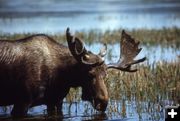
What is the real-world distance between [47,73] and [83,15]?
Answer: 199 centimetres

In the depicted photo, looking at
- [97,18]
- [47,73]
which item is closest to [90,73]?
[47,73]

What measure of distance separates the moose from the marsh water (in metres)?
0.41

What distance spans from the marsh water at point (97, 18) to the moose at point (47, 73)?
408 mm

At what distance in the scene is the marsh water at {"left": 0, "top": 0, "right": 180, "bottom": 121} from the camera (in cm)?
598

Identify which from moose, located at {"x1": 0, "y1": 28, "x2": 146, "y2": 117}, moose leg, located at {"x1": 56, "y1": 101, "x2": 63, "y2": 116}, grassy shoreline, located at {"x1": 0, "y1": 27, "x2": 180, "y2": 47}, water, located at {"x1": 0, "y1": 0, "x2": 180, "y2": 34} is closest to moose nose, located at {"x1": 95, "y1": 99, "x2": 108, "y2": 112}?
moose, located at {"x1": 0, "y1": 28, "x2": 146, "y2": 117}

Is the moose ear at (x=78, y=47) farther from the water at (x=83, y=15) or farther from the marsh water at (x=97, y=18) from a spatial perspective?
the water at (x=83, y=15)

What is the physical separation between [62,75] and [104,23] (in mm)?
1565

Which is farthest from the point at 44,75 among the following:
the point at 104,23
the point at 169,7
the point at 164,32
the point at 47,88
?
the point at 164,32

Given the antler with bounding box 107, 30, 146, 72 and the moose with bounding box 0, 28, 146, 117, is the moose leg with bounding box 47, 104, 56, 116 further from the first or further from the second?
the antler with bounding box 107, 30, 146, 72

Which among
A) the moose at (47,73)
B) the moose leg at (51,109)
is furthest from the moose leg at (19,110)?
the moose leg at (51,109)

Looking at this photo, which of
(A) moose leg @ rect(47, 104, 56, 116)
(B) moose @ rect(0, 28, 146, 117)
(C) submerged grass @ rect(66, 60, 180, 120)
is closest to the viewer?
(B) moose @ rect(0, 28, 146, 117)

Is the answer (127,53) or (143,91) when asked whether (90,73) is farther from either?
(143,91)

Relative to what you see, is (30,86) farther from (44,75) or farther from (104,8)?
(104,8)

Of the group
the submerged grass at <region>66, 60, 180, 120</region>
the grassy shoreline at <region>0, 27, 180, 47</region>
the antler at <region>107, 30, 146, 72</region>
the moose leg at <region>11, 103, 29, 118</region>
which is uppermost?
the grassy shoreline at <region>0, 27, 180, 47</region>
